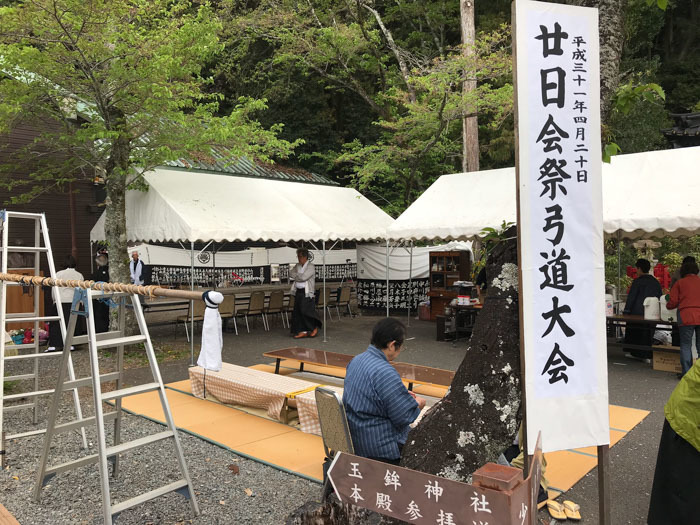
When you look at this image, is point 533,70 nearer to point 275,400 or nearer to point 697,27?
point 275,400

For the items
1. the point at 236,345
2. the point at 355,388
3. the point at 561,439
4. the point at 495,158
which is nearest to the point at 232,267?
the point at 236,345

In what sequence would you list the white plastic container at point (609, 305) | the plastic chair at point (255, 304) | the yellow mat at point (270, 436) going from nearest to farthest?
the yellow mat at point (270, 436)
the white plastic container at point (609, 305)
the plastic chair at point (255, 304)

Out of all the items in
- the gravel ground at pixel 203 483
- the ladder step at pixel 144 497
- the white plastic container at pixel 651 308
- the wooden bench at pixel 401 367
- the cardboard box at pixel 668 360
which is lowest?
the gravel ground at pixel 203 483

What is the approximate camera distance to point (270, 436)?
5.31 m

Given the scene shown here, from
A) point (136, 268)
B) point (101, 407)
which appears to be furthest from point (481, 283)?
point (101, 407)

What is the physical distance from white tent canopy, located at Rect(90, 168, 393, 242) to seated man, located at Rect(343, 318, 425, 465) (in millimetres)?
6033

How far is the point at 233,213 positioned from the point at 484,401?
7.87m

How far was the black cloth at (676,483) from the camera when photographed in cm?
281

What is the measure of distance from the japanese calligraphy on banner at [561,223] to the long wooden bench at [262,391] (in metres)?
3.10

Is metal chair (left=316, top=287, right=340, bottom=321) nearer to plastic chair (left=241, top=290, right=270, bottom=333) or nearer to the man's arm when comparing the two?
plastic chair (left=241, top=290, right=270, bottom=333)

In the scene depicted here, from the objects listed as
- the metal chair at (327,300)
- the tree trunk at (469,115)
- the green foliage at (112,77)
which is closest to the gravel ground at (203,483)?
the green foliage at (112,77)

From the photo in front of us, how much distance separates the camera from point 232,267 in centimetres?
1434

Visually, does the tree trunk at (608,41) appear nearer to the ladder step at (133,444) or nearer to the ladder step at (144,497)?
the ladder step at (133,444)

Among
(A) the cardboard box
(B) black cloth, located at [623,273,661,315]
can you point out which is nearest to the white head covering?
(A) the cardboard box
